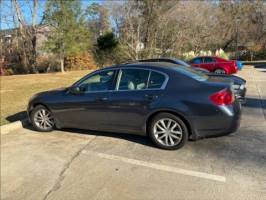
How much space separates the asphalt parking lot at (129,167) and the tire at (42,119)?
12.6 inches

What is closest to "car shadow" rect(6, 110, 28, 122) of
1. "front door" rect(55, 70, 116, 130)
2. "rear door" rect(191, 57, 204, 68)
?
"front door" rect(55, 70, 116, 130)

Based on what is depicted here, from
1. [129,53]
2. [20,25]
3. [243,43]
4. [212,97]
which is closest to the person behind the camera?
[212,97]

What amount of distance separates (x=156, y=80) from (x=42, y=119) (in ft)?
9.29

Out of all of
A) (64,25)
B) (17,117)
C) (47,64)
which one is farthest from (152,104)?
(47,64)

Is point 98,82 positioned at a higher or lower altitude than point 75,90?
higher

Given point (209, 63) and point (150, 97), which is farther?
point (209, 63)

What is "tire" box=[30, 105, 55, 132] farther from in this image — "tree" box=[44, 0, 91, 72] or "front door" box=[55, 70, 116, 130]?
"tree" box=[44, 0, 91, 72]

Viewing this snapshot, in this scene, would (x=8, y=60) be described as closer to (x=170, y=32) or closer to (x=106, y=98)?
(x=170, y=32)

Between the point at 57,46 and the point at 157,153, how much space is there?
56.3 ft

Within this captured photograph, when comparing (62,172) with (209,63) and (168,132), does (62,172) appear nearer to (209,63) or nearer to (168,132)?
(168,132)

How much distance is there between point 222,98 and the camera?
4754mm

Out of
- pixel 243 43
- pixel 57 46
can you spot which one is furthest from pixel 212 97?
pixel 243 43

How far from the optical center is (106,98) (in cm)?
556

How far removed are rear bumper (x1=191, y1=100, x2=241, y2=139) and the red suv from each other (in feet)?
41.2
